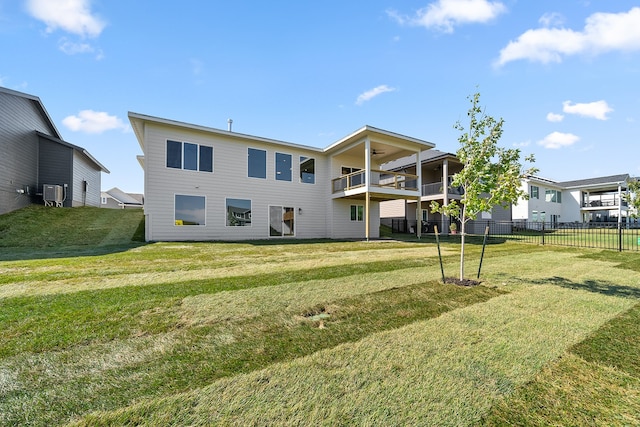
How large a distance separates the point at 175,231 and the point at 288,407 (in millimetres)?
11911

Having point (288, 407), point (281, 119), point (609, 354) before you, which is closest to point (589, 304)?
point (609, 354)

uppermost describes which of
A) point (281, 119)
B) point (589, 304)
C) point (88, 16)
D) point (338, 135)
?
point (88, 16)

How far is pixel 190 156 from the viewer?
1215cm

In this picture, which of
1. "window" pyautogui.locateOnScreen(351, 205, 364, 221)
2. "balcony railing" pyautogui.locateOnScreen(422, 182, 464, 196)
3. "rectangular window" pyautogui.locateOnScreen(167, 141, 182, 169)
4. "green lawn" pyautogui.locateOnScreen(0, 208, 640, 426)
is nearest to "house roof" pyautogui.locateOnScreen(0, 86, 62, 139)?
"rectangular window" pyautogui.locateOnScreen(167, 141, 182, 169)

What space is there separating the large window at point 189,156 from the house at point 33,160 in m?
8.18

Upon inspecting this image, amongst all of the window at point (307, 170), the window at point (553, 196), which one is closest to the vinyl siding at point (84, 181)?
the window at point (307, 170)

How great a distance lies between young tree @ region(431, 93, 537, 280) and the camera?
443 centimetres

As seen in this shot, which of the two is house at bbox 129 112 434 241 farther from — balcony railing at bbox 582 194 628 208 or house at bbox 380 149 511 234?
balcony railing at bbox 582 194 628 208

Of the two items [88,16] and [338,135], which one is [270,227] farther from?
[88,16]

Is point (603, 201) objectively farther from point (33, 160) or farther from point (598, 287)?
point (33, 160)

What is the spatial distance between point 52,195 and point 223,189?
10919 mm

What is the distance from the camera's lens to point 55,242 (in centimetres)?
950

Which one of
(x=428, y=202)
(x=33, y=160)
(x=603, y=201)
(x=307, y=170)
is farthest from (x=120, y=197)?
(x=603, y=201)

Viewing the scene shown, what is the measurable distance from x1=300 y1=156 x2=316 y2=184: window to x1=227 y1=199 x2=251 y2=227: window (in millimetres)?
3499
